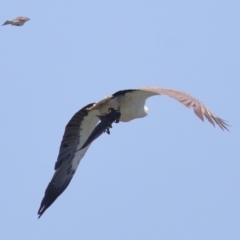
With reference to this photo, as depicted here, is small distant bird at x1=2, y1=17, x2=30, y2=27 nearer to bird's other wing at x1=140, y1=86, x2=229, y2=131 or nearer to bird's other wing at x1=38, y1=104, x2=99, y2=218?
bird's other wing at x1=38, y1=104, x2=99, y2=218

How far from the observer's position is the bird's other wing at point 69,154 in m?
18.1

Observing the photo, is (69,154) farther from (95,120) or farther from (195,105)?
(195,105)

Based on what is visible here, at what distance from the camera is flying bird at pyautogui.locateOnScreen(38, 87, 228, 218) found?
50.1 ft

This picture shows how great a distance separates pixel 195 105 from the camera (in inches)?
583

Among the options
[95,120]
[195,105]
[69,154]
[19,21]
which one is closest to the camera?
[195,105]

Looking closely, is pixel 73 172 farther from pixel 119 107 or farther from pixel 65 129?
pixel 119 107

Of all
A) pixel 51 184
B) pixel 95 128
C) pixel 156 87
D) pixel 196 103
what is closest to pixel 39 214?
pixel 51 184

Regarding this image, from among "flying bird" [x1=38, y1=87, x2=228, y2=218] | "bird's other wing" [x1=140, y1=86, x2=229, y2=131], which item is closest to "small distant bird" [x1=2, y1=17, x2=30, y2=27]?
"flying bird" [x1=38, y1=87, x2=228, y2=218]

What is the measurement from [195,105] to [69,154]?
4.30 m

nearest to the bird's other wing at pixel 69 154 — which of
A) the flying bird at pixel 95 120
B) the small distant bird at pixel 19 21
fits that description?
the flying bird at pixel 95 120

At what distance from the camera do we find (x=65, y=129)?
18234mm

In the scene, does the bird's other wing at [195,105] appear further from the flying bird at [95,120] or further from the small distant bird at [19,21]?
the small distant bird at [19,21]

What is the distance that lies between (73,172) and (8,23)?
15.0 ft

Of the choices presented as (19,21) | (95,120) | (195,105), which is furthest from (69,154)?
(19,21)
